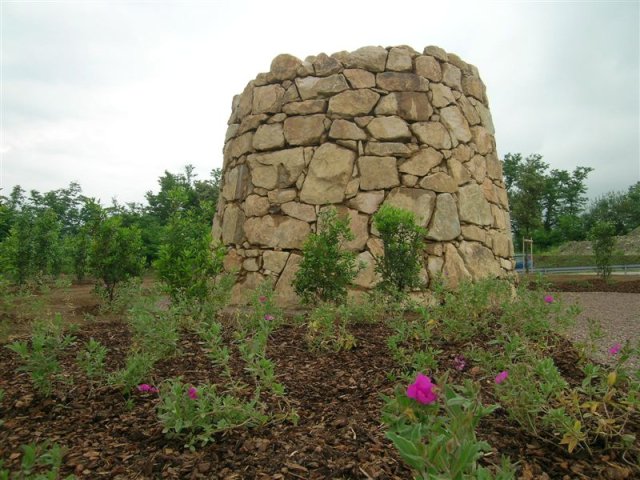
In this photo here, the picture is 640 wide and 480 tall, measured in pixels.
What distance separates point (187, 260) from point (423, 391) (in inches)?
140

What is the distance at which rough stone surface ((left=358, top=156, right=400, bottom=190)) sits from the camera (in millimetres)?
5969

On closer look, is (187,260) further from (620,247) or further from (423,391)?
(620,247)

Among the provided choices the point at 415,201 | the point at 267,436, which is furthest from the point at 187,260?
the point at 415,201

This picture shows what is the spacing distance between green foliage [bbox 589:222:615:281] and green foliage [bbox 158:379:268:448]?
13331 millimetres

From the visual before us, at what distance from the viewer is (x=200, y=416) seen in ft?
6.40

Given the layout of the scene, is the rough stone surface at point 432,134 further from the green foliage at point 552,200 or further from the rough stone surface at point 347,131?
the green foliage at point 552,200

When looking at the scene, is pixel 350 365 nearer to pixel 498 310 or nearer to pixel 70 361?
pixel 70 361

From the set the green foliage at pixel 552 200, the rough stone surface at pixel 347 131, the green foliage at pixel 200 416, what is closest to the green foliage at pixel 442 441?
the green foliage at pixel 200 416

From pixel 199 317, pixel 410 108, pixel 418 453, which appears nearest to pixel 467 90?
pixel 410 108

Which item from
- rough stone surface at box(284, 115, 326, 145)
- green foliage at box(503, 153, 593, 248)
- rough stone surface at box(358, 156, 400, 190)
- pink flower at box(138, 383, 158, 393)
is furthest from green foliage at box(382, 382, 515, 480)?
green foliage at box(503, 153, 593, 248)

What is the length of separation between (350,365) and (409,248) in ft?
7.90

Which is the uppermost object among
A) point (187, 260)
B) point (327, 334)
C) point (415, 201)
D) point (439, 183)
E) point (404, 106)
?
point (404, 106)

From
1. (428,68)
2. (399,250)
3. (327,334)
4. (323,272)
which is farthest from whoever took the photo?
(428,68)

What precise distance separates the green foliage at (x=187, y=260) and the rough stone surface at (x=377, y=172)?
229 centimetres
